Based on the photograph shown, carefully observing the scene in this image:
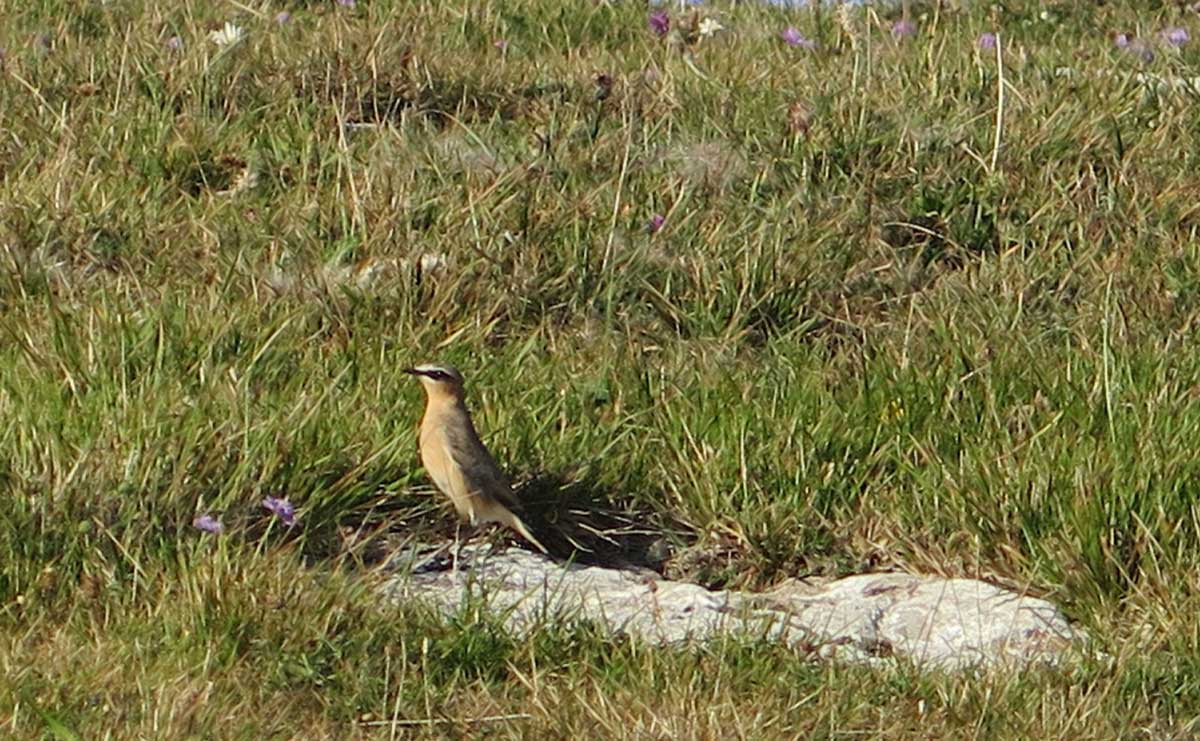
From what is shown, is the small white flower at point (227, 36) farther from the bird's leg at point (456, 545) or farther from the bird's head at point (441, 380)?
the bird's leg at point (456, 545)

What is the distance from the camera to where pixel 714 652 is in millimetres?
4738

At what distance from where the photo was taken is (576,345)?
21.2ft

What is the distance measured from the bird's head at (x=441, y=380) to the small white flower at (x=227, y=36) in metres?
2.67

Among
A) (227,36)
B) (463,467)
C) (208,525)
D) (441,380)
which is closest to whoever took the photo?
(208,525)

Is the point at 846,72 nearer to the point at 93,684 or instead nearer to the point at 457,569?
the point at 457,569

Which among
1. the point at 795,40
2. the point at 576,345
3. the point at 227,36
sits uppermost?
the point at 227,36

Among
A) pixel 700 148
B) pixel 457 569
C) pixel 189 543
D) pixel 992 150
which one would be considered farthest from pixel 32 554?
pixel 992 150

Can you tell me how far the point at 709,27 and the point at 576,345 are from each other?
116 inches

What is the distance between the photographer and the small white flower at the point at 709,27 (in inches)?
352

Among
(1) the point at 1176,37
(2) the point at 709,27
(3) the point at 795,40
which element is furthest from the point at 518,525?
(1) the point at 1176,37

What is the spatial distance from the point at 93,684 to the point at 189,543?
559mm

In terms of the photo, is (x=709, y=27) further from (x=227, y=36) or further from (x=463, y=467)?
(x=463, y=467)

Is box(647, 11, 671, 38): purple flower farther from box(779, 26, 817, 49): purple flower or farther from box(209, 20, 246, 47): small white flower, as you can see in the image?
box(209, 20, 246, 47): small white flower

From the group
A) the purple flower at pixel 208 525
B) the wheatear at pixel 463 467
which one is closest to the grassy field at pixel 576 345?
the purple flower at pixel 208 525
